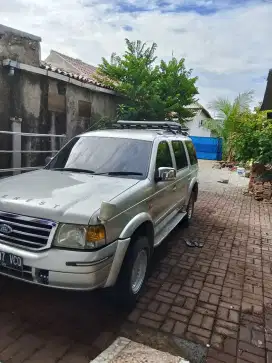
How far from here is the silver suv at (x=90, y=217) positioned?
2.39 metres

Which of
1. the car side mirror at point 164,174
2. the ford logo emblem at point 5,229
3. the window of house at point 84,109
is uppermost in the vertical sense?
the window of house at point 84,109

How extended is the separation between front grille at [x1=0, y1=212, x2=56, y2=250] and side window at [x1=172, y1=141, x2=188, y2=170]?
286 centimetres

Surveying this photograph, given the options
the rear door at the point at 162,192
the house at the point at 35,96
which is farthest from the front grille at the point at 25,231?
the house at the point at 35,96

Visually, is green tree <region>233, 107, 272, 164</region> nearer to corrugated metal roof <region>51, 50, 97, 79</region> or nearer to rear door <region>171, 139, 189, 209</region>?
rear door <region>171, 139, 189, 209</region>

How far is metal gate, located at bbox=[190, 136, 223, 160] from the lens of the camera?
22.2m

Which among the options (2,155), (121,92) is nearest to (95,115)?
(121,92)

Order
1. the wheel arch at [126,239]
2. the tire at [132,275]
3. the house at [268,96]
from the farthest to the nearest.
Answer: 1. the house at [268,96]
2. the tire at [132,275]
3. the wheel arch at [126,239]

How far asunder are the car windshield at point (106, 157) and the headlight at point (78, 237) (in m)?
1.17

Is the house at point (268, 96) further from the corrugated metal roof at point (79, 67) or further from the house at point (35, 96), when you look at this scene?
the corrugated metal roof at point (79, 67)

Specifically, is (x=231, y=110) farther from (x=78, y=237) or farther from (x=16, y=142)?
(x=78, y=237)

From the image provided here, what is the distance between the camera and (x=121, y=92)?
402 inches

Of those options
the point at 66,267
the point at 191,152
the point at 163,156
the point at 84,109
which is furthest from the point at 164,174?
the point at 84,109

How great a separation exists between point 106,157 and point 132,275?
1572 millimetres

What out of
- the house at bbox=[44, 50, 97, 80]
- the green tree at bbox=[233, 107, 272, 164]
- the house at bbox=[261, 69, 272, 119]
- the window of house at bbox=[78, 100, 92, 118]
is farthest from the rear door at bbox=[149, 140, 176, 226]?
the house at bbox=[44, 50, 97, 80]
